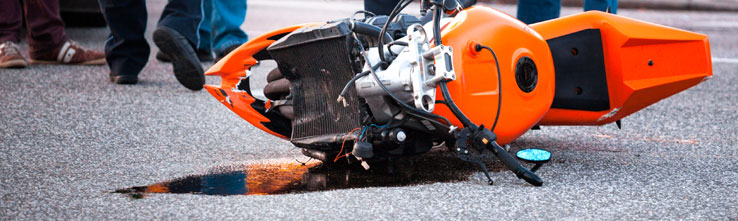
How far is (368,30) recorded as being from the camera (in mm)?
2736

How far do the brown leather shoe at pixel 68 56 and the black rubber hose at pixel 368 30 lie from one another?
332 centimetres

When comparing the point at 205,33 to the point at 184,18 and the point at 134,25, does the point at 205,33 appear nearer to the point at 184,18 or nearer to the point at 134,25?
the point at 134,25

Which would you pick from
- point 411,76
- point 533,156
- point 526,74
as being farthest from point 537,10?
point 411,76

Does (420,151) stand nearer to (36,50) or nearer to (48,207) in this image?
(48,207)

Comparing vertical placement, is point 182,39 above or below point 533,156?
below

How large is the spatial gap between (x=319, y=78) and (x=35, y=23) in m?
3.26

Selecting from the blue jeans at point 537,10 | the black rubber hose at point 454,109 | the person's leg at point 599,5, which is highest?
the black rubber hose at point 454,109

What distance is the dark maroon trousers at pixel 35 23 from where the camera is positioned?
540 centimetres

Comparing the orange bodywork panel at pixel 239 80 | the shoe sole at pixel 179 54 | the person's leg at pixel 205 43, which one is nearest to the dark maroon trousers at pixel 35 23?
the person's leg at pixel 205 43

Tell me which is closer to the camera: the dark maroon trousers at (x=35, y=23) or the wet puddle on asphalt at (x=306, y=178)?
the wet puddle on asphalt at (x=306, y=178)

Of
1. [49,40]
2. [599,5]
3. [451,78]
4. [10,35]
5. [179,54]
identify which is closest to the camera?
[451,78]

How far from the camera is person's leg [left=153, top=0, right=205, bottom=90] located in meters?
4.34

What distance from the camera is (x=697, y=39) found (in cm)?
304

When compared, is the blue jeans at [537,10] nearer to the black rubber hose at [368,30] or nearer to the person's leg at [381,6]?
the person's leg at [381,6]
